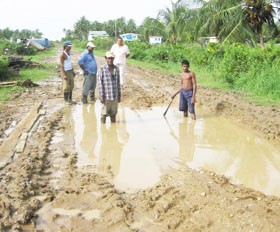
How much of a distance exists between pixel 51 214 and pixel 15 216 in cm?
36

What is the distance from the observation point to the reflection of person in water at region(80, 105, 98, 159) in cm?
633

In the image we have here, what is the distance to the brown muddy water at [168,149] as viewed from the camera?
509 centimetres

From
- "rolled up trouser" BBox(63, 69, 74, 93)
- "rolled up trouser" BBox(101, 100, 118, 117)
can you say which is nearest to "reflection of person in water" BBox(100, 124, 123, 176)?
→ "rolled up trouser" BBox(101, 100, 118, 117)

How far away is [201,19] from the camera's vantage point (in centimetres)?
1984

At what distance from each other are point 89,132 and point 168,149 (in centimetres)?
183

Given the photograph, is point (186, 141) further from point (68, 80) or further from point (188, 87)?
point (68, 80)

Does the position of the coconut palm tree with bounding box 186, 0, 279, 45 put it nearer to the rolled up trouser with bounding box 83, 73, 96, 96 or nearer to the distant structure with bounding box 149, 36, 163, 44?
the rolled up trouser with bounding box 83, 73, 96, 96

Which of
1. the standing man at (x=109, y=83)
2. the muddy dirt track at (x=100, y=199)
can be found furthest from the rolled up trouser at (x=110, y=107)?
the muddy dirt track at (x=100, y=199)

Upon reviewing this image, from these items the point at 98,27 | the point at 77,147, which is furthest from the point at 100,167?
the point at 98,27

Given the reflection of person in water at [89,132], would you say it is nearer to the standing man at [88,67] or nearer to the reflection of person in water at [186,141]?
the standing man at [88,67]

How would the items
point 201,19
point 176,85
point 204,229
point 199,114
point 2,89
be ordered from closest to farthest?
point 204,229 < point 199,114 < point 2,89 < point 176,85 < point 201,19

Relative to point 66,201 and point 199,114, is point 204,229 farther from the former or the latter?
point 199,114

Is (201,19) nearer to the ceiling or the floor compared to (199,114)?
nearer to the ceiling

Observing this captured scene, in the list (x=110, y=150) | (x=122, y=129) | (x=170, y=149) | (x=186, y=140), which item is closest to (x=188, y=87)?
(x=186, y=140)
